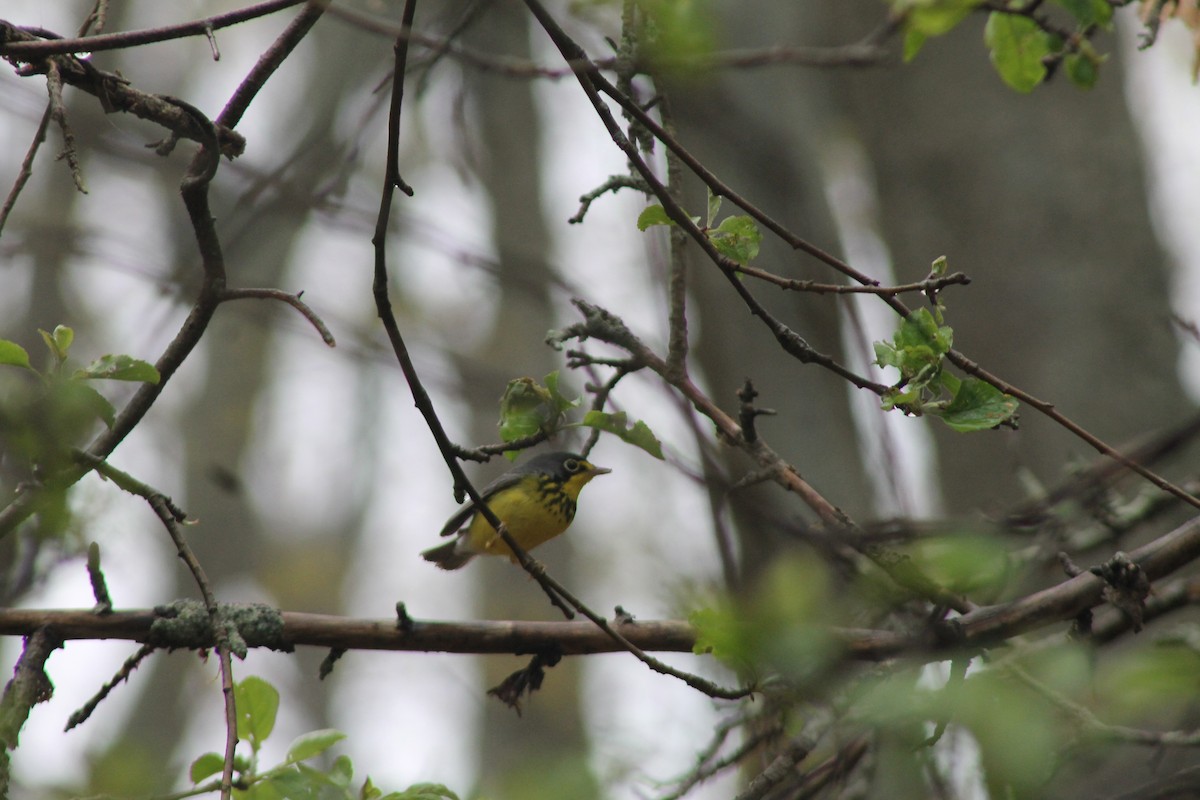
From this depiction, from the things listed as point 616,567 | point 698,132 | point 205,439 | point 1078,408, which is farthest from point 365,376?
point 1078,408

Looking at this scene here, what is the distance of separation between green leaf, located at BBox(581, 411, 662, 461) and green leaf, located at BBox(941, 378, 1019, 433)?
47 cm

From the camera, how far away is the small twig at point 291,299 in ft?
4.93

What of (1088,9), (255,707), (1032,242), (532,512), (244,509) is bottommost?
(255,707)

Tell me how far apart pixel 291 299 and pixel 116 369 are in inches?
10.7

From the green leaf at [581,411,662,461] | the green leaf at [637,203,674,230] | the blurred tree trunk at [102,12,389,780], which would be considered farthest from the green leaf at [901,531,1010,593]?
the blurred tree trunk at [102,12,389,780]

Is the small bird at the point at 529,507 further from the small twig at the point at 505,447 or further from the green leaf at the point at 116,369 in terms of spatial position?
the green leaf at the point at 116,369

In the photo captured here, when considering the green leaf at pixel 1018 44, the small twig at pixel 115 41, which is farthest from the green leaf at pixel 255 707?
the green leaf at pixel 1018 44

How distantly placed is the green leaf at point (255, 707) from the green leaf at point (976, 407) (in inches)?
49.6

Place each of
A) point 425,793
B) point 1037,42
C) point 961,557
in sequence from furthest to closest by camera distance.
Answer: point 1037,42, point 425,793, point 961,557

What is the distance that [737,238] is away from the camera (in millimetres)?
1639

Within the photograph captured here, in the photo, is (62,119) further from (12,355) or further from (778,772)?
(778,772)

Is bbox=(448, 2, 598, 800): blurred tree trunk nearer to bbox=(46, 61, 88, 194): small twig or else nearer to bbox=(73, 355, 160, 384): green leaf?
bbox=(46, 61, 88, 194): small twig

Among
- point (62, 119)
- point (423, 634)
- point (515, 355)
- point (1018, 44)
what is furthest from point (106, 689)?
point (515, 355)

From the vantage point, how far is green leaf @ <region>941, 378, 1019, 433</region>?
153 cm
